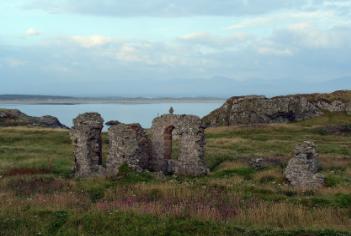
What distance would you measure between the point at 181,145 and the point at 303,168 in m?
7.78

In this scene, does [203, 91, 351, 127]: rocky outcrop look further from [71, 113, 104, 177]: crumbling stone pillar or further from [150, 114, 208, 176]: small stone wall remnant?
[71, 113, 104, 177]: crumbling stone pillar

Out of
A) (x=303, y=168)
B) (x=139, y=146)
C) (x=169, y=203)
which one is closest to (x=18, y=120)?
(x=139, y=146)

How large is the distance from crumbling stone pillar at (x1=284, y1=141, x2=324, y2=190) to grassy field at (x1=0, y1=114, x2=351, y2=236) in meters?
0.80

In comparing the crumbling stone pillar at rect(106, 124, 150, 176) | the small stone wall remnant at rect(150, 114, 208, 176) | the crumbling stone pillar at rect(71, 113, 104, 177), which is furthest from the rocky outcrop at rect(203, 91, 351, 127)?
the crumbling stone pillar at rect(106, 124, 150, 176)

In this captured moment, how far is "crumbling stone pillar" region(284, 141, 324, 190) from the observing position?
25297 mm

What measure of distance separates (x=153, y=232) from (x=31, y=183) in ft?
38.3

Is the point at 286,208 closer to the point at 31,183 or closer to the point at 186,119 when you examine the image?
the point at 31,183

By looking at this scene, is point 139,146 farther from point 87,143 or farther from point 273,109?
point 273,109

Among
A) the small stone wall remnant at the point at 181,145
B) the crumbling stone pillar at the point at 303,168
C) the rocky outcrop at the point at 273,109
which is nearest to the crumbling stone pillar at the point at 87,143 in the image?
the small stone wall remnant at the point at 181,145

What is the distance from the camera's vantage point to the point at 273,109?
3233 inches

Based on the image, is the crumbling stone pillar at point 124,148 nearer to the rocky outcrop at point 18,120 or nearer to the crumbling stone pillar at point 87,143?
the crumbling stone pillar at point 87,143

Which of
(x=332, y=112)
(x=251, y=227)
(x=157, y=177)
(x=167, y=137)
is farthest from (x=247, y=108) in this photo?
(x=251, y=227)

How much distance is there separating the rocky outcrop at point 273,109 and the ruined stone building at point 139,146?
164 feet

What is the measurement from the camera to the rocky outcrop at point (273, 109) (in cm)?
7881
